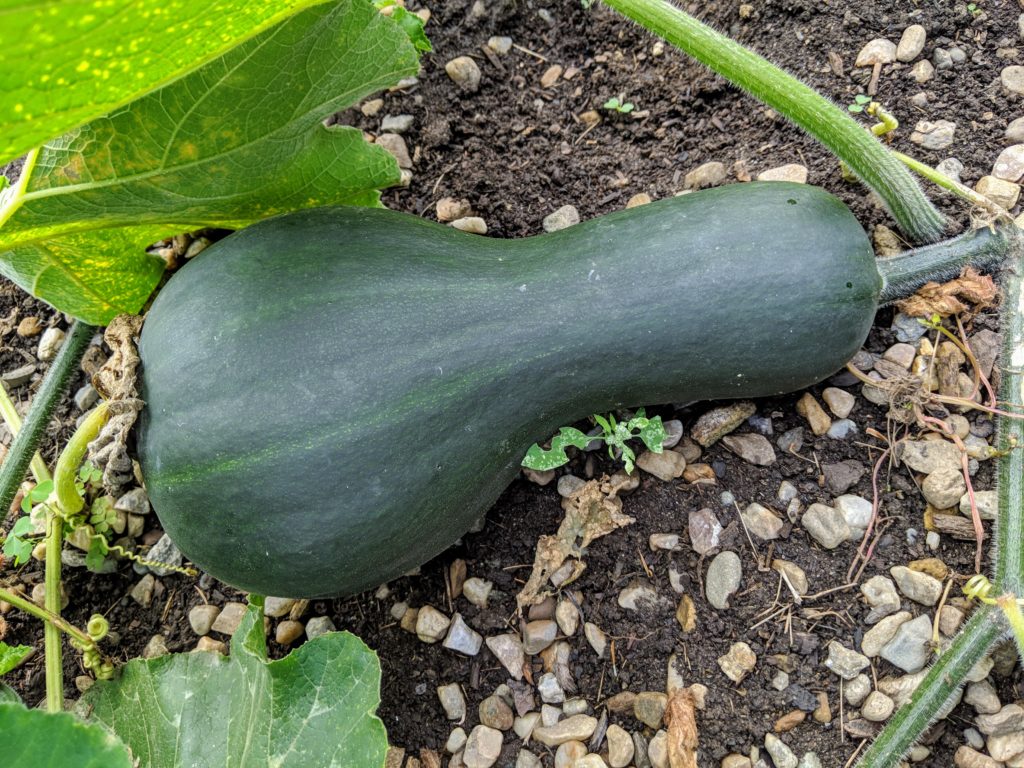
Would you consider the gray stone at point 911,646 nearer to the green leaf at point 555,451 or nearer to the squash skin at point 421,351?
the squash skin at point 421,351

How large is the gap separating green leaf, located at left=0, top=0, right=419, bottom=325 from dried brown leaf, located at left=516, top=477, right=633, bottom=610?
84cm

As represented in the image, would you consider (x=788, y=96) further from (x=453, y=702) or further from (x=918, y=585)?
(x=453, y=702)

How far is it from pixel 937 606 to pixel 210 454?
1.53 meters

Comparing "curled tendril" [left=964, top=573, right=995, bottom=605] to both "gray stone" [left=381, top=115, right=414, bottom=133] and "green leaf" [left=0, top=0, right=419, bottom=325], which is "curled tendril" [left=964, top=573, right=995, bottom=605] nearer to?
"green leaf" [left=0, top=0, right=419, bottom=325]

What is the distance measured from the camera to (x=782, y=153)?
2.08 meters

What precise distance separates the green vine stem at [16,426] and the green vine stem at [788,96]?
5.70ft

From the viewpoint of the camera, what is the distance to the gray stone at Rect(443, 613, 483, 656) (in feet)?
6.21

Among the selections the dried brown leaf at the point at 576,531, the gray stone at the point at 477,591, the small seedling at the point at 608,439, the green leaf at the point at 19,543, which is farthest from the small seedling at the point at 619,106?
the green leaf at the point at 19,543

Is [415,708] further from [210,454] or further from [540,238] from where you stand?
[540,238]

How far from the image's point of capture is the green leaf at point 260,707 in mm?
1489

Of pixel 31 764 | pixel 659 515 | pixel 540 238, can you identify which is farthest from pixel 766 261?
pixel 31 764

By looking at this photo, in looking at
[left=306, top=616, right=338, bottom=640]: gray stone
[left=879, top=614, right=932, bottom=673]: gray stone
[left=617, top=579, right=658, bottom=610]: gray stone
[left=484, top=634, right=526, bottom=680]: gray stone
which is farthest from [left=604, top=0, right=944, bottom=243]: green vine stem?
[left=306, top=616, right=338, bottom=640]: gray stone

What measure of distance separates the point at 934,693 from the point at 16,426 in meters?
2.17

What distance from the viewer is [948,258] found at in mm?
1837
